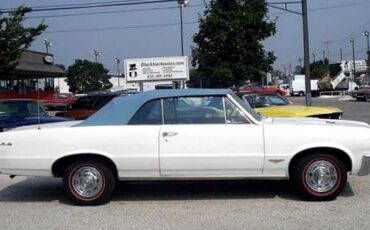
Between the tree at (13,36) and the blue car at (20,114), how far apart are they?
13519mm

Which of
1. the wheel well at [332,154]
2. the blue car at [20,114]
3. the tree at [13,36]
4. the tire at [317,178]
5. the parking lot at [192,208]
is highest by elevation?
the tree at [13,36]

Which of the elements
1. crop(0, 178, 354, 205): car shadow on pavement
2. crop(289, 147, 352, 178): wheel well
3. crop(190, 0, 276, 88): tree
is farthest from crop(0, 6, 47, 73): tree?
crop(289, 147, 352, 178): wheel well

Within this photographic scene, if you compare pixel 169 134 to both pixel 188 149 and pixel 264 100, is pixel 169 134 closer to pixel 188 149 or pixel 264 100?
pixel 188 149

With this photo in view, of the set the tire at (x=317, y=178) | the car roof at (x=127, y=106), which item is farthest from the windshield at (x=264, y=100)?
the tire at (x=317, y=178)

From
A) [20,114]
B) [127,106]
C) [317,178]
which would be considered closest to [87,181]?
[127,106]

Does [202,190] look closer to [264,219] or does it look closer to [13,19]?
[264,219]

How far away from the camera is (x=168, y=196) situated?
7789mm

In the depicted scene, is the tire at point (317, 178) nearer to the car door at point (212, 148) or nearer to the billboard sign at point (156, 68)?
the car door at point (212, 148)

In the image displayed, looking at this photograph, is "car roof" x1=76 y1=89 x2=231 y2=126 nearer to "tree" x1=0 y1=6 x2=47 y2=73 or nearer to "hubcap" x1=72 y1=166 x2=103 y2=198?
"hubcap" x1=72 y1=166 x2=103 y2=198

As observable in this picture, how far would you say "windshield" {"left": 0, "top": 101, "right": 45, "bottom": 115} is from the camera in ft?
47.4

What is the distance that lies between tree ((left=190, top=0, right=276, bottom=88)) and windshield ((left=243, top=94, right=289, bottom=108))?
9001mm

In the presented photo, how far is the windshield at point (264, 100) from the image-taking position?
15.3 metres

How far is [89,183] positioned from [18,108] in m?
8.02

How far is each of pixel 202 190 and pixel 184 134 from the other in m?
1.24
